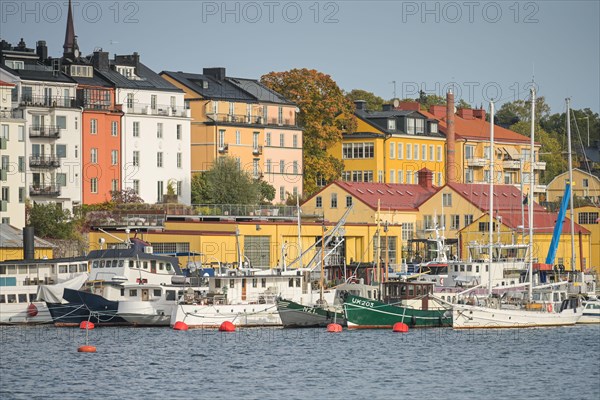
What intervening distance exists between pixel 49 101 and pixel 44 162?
17.3 feet

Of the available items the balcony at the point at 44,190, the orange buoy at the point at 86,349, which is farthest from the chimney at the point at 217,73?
the orange buoy at the point at 86,349

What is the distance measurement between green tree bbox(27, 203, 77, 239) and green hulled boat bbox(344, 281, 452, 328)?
31.4 meters

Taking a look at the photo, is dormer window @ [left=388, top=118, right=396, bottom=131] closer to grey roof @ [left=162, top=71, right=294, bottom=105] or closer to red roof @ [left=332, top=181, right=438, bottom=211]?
grey roof @ [left=162, top=71, right=294, bottom=105]

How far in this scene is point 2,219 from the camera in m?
118

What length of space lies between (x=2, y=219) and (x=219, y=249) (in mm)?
16485

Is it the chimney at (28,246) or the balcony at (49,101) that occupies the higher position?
the balcony at (49,101)

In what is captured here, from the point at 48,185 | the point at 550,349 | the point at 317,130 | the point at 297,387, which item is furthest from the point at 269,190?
the point at 297,387

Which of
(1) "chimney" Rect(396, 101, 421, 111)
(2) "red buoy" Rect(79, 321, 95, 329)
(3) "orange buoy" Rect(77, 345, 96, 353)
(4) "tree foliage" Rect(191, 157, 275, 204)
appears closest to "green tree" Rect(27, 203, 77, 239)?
(4) "tree foliage" Rect(191, 157, 275, 204)

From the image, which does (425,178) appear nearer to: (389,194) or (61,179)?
(389,194)

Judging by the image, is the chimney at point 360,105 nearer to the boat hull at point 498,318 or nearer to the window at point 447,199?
the window at point 447,199

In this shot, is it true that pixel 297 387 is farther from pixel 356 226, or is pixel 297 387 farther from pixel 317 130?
pixel 317 130

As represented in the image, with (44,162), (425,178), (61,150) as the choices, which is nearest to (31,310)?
(44,162)

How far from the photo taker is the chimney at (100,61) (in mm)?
136250

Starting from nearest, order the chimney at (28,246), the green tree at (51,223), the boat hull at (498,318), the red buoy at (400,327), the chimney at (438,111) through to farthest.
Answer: the boat hull at (498,318) < the red buoy at (400,327) < the chimney at (28,246) < the green tree at (51,223) < the chimney at (438,111)
